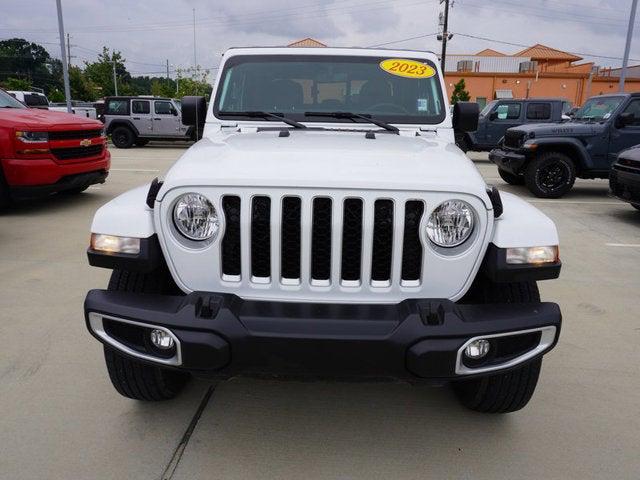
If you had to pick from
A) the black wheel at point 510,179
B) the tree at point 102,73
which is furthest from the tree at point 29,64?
the black wheel at point 510,179

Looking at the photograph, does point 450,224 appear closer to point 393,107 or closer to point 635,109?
point 393,107

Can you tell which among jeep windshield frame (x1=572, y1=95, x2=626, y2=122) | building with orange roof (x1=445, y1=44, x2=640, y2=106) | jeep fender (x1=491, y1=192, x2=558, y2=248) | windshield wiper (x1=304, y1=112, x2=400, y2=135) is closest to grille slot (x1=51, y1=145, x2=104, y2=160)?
windshield wiper (x1=304, y1=112, x2=400, y2=135)

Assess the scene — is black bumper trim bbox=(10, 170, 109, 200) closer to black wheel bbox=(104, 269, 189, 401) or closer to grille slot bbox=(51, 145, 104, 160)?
grille slot bbox=(51, 145, 104, 160)

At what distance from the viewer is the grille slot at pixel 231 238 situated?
204cm

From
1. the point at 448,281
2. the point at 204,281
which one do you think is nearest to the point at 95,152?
the point at 204,281

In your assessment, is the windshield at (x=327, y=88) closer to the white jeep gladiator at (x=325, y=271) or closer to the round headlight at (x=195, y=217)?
the white jeep gladiator at (x=325, y=271)

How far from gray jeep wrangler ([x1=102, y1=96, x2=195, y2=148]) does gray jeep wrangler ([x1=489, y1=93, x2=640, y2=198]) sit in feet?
38.3

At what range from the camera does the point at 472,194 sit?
6.66ft

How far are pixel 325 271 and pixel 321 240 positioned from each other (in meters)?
0.13

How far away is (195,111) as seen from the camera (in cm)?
364

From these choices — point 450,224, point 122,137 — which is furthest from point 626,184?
point 122,137

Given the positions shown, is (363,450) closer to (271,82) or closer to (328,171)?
(328,171)

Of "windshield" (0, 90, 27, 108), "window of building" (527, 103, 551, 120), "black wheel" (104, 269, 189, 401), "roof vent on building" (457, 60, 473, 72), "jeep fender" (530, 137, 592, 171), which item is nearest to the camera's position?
"black wheel" (104, 269, 189, 401)

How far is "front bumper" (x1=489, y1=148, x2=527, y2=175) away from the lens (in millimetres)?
8998
